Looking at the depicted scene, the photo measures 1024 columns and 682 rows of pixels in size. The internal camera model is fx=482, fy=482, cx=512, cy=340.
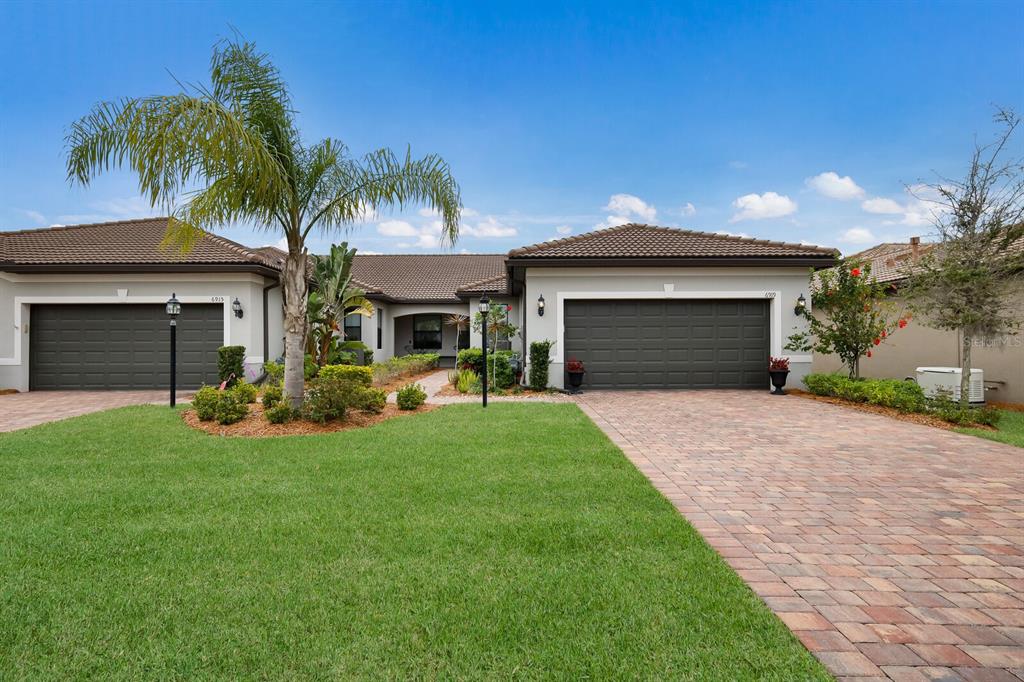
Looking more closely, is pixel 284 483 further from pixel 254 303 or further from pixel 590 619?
pixel 254 303

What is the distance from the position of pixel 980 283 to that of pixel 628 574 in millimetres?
10136

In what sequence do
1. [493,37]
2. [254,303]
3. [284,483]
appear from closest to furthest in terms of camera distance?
[284,483] → [493,37] → [254,303]

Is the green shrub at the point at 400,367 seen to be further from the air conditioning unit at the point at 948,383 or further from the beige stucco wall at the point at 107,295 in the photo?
the air conditioning unit at the point at 948,383

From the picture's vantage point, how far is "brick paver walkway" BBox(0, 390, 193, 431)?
9.17 meters

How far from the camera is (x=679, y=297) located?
13180mm

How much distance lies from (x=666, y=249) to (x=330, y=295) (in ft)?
34.3

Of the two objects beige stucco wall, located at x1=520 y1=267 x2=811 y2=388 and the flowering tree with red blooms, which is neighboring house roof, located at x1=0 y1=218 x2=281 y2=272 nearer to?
beige stucco wall, located at x1=520 y1=267 x2=811 y2=388

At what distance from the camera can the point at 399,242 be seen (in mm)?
29281

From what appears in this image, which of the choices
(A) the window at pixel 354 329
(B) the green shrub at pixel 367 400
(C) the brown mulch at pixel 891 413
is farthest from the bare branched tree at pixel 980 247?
(A) the window at pixel 354 329

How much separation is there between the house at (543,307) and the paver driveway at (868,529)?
5.08 m

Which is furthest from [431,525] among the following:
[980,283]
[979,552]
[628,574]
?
[980,283]

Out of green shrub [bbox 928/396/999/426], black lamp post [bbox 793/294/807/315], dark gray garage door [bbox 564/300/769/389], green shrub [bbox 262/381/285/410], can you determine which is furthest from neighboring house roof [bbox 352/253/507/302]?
green shrub [bbox 928/396/999/426]

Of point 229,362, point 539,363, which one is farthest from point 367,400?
point 229,362

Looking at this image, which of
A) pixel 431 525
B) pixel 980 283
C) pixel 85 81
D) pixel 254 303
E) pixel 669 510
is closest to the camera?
pixel 431 525
